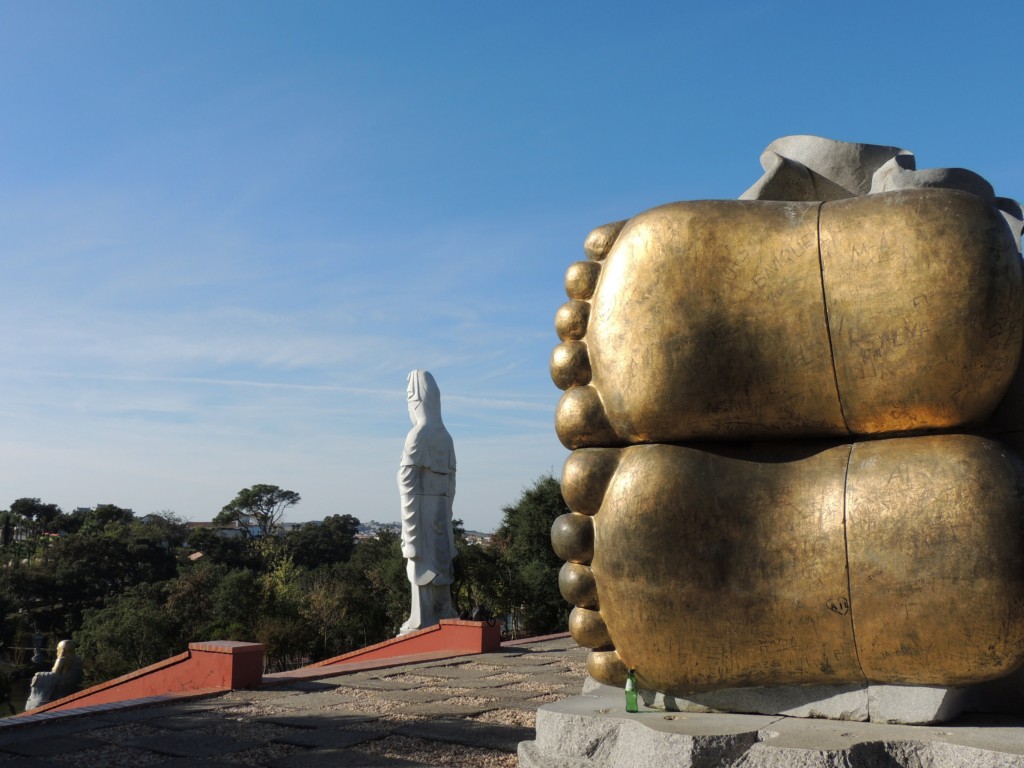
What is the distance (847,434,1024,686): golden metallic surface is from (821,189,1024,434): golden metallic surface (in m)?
0.18

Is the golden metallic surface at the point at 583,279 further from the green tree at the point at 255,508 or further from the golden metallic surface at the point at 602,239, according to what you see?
the green tree at the point at 255,508

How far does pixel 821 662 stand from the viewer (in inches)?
140

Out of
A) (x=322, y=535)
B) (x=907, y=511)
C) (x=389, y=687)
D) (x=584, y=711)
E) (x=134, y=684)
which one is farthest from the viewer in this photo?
(x=322, y=535)

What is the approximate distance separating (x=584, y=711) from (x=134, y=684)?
617 cm

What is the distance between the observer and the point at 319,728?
18.7 feet

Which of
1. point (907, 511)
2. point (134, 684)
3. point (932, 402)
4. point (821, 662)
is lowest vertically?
point (134, 684)

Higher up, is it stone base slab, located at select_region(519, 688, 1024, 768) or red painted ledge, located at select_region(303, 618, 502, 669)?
stone base slab, located at select_region(519, 688, 1024, 768)

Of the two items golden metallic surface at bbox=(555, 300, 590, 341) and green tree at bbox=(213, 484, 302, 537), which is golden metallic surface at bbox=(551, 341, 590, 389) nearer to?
golden metallic surface at bbox=(555, 300, 590, 341)

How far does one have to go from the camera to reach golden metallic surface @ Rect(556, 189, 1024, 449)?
3342 millimetres

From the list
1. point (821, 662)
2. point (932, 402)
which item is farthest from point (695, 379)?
point (821, 662)

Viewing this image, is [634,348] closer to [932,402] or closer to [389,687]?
[932,402]

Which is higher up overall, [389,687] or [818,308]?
[818,308]

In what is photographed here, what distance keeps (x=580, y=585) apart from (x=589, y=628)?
0.70 feet

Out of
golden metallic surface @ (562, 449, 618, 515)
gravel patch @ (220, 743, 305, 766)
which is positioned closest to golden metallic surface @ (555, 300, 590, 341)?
golden metallic surface @ (562, 449, 618, 515)
